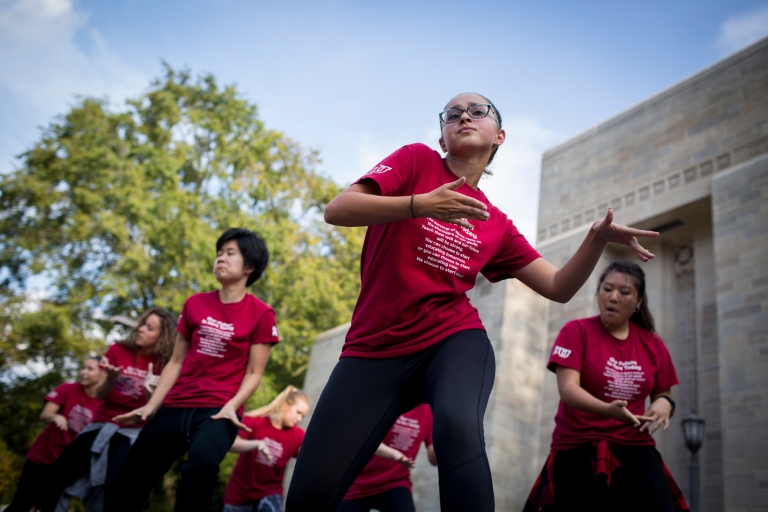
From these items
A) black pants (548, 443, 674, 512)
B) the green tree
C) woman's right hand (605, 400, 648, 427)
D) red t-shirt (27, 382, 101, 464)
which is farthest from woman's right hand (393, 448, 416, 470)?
the green tree

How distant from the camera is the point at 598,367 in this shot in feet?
13.3

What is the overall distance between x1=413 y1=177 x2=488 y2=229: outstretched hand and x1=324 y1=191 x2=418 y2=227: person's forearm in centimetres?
5

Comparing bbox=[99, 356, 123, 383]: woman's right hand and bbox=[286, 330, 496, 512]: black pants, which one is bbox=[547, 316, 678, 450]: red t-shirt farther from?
bbox=[99, 356, 123, 383]: woman's right hand

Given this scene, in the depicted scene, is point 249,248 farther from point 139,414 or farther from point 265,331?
point 139,414

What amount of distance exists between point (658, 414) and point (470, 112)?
7.31 feet

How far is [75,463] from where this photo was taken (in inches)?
195

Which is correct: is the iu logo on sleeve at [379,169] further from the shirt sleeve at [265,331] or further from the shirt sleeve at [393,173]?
the shirt sleeve at [265,331]

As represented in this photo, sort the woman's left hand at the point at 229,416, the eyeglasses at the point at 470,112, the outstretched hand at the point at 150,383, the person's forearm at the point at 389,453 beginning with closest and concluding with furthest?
the eyeglasses at the point at 470,112 → the woman's left hand at the point at 229,416 → the outstretched hand at the point at 150,383 → the person's forearm at the point at 389,453

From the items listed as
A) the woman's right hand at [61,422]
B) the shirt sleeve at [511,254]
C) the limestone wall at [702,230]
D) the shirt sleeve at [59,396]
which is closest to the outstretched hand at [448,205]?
the shirt sleeve at [511,254]

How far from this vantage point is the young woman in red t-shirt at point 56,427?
5.34 meters

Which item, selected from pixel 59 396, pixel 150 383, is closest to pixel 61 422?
pixel 59 396

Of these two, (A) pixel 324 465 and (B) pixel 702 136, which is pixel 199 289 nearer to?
(B) pixel 702 136

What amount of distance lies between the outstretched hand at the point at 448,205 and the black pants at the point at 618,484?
7.10 feet

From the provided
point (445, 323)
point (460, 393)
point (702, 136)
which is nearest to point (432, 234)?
point (445, 323)
